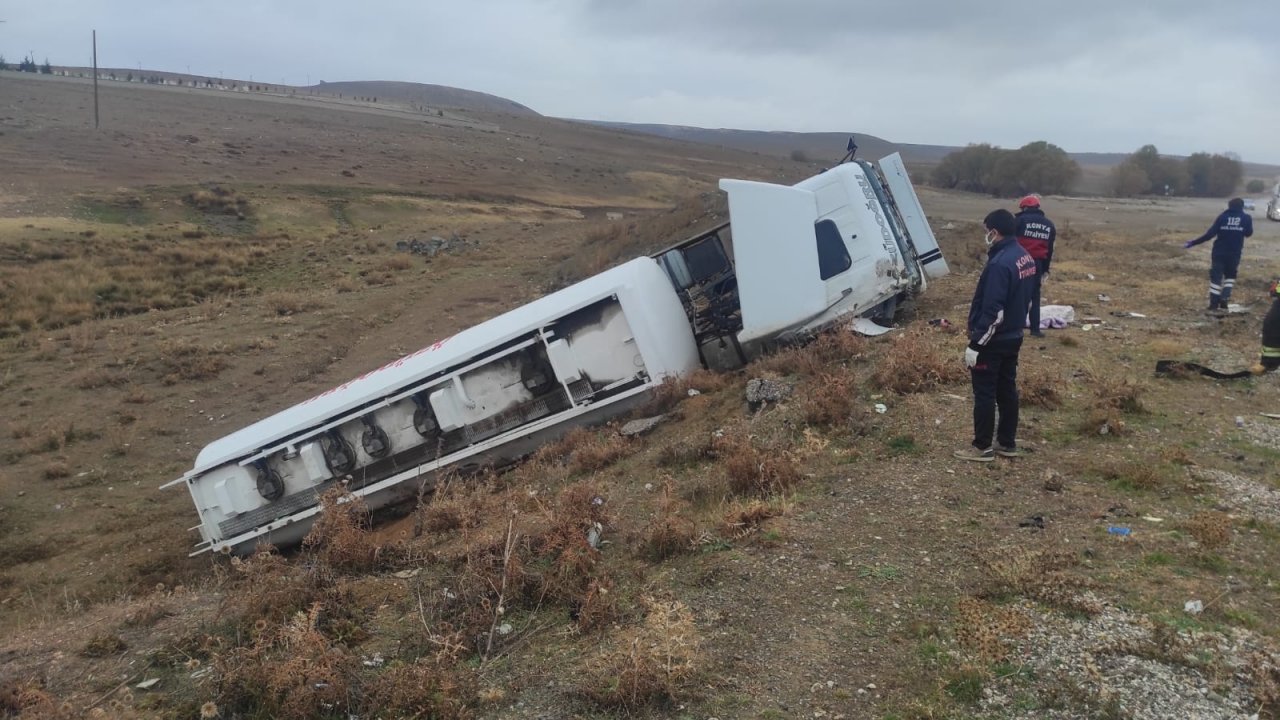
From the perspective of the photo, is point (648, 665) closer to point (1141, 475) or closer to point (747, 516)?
point (747, 516)

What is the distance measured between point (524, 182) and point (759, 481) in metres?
46.1

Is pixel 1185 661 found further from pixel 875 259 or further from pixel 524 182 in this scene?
pixel 524 182

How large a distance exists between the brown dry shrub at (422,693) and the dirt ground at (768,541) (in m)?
0.02

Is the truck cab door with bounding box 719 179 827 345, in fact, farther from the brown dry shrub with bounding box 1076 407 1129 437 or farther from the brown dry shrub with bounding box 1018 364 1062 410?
the brown dry shrub with bounding box 1076 407 1129 437

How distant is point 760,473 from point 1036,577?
220cm

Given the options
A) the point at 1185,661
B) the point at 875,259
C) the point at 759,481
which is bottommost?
the point at 1185,661

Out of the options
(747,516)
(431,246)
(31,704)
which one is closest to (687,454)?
(747,516)

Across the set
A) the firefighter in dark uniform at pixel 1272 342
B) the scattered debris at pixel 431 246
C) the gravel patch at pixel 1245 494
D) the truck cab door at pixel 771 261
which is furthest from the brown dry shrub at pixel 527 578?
the scattered debris at pixel 431 246

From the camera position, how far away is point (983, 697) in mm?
3584

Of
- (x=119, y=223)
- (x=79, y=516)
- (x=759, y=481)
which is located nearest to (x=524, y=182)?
(x=119, y=223)

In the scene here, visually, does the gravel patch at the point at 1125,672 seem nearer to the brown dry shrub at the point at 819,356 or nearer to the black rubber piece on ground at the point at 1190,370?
the brown dry shrub at the point at 819,356

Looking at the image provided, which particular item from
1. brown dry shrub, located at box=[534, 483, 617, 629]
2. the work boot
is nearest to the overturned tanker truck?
brown dry shrub, located at box=[534, 483, 617, 629]

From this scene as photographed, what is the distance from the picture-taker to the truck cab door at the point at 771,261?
28.6ft

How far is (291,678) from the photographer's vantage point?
12.7 feet
